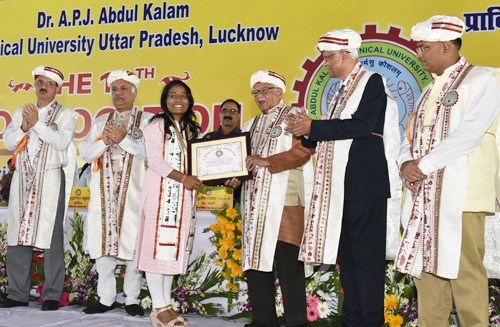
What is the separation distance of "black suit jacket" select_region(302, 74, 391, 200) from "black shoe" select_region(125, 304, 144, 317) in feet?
5.77

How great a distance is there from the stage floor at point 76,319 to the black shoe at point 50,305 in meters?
0.04

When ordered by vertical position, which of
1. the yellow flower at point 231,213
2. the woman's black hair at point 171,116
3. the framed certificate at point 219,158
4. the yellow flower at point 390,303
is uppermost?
the woman's black hair at point 171,116

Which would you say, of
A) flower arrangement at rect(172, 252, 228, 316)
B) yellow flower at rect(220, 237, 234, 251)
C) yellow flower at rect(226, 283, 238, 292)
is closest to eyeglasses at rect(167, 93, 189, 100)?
yellow flower at rect(220, 237, 234, 251)

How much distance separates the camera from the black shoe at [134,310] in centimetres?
392

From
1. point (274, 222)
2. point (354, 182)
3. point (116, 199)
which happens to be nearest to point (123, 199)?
point (116, 199)

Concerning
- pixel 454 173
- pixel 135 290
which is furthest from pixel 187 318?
pixel 454 173

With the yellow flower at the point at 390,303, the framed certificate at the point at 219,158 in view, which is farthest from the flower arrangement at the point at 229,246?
the yellow flower at the point at 390,303

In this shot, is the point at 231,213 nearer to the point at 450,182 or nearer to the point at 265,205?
the point at 265,205

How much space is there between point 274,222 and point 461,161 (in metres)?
1.15

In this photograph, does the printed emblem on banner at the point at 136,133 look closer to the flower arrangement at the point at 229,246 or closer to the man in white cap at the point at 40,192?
the man in white cap at the point at 40,192

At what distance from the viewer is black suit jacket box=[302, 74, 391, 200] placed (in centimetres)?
281

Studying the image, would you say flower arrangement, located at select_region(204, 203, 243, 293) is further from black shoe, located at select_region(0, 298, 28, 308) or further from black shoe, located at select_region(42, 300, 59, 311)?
black shoe, located at select_region(0, 298, 28, 308)

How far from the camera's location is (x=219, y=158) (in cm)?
355

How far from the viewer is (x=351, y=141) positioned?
2908mm
